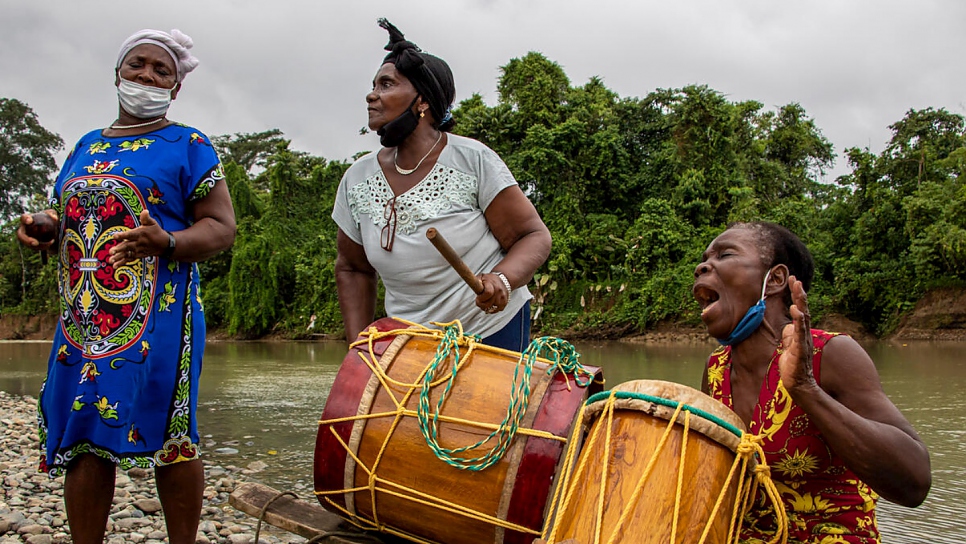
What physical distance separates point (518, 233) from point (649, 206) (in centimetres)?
1756

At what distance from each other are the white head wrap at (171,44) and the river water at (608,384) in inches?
99.3

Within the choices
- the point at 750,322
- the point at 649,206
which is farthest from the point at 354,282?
the point at 649,206

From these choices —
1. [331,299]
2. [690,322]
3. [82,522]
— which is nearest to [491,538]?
[82,522]

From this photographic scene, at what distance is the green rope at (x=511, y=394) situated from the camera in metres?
1.88

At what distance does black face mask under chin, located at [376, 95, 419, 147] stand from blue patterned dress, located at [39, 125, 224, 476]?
60 cm

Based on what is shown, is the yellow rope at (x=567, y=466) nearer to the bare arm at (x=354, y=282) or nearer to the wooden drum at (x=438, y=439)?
the wooden drum at (x=438, y=439)

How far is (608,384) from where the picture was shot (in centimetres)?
870

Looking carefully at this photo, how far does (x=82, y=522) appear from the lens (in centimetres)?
221

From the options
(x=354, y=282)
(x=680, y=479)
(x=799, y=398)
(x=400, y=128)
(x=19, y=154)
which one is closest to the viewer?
(x=680, y=479)

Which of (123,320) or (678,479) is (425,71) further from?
(678,479)

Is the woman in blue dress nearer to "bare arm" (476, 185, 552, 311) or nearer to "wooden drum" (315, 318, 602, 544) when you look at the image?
"wooden drum" (315, 318, 602, 544)

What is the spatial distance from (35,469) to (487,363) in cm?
429

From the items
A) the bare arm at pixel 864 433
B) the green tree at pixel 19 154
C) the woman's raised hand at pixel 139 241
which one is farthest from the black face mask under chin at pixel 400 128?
the green tree at pixel 19 154

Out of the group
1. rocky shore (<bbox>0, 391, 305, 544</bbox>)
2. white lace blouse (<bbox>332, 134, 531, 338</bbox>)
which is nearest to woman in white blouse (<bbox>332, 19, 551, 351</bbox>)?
white lace blouse (<bbox>332, 134, 531, 338</bbox>)
